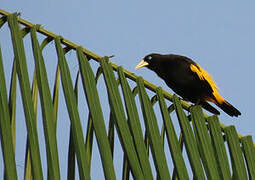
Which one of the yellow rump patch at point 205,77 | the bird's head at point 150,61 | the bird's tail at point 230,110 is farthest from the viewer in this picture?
the bird's head at point 150,61

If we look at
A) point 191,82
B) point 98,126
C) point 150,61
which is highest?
point 150,61

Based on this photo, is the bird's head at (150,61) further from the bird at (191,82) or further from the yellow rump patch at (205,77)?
the yellow rump patch at (205,77)

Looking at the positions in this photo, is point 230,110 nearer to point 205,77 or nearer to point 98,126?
point 205,77

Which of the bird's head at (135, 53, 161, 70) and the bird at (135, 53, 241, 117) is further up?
the bird's head at (135, 53, 161, 70)

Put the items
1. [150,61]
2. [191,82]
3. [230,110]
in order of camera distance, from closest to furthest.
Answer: [230,110], [191,82], [150,61]

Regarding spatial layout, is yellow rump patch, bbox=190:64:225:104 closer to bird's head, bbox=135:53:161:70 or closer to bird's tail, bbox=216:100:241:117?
bird's tail, bbox=216:100:241:117

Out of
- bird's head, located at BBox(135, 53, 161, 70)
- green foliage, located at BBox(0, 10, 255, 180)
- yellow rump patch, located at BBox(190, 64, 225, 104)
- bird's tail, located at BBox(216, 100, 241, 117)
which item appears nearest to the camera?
green foliage, located at BBox(0, 10, 255, 180)

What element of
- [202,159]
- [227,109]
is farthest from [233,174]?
[227,109]

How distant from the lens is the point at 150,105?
2.32 metres

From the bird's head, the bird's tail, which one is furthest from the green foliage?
the bird's head

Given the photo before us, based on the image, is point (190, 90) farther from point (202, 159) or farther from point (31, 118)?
point (31, 118)

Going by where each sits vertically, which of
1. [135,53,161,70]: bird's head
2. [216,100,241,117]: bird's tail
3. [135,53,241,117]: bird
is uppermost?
[135,53,161,70]: bird's head

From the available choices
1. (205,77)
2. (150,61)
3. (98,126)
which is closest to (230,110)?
(205,77)

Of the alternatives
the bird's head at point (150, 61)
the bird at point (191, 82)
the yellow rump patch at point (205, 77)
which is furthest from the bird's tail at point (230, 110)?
the bird's head at point (150, 61)
